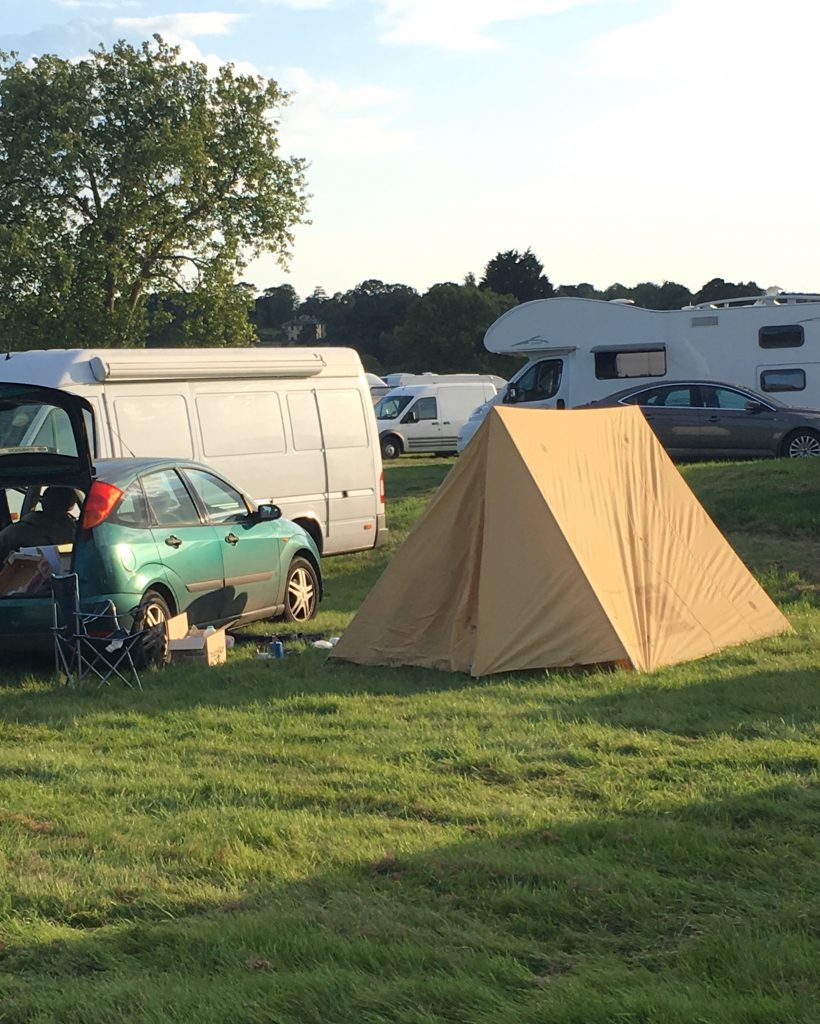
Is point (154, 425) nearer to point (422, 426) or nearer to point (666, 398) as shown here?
point (666, 398)

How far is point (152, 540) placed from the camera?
9.90 meters

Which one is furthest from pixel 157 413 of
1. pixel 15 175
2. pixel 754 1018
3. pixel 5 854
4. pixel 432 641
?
pixel 15 175

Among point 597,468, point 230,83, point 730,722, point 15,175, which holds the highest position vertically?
point 230,83

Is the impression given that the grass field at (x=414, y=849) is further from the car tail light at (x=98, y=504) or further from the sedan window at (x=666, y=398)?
the sedan window at (x=666, y=398)

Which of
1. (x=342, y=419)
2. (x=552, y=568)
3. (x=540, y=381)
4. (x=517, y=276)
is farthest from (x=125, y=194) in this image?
(x=517, y=276)

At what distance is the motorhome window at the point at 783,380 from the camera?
80.5 feet

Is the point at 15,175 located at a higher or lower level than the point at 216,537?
higher

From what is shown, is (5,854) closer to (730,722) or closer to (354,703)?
(354,703)

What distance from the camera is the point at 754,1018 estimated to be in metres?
3.75

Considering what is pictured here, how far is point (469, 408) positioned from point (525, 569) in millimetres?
24210

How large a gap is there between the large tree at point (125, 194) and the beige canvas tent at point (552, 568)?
1230 inches

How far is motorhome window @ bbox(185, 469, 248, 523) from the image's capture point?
1091 cm

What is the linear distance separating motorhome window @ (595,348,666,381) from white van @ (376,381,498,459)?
7.70m

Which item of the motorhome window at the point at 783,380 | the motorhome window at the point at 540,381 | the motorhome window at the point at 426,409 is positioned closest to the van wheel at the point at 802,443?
the motorhome window at the point at 783,380
